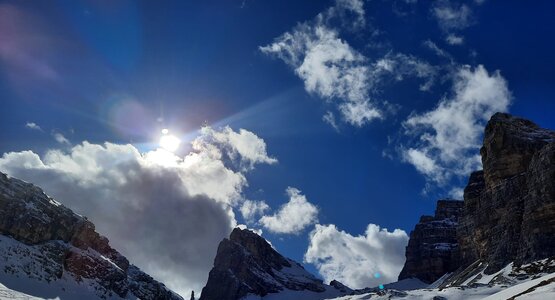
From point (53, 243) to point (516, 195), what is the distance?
296ft

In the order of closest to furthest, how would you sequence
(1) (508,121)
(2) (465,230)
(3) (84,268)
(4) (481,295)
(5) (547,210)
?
(4) (481,295) → (3) (84,268) → (5) (547,210) → (1) (508,121) → (2) (465,230)

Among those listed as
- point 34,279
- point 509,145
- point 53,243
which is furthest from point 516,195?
point 34,279

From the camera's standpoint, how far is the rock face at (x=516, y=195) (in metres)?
87.3

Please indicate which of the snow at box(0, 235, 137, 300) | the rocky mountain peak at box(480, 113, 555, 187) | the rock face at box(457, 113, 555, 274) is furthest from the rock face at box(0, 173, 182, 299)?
the rocky mountain peak at box(480, 113, 555, 187)

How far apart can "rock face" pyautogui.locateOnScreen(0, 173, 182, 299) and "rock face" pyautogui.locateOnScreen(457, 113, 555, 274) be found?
226ft

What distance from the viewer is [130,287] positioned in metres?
90.4

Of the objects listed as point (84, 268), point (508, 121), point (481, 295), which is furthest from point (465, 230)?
point (84, 268)

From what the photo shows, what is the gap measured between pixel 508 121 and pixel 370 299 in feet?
225

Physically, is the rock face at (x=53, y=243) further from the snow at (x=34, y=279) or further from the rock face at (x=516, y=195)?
the rock face at (x=516, y=195)

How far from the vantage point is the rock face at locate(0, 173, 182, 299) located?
72000 mm

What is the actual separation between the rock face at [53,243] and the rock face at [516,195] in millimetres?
68957

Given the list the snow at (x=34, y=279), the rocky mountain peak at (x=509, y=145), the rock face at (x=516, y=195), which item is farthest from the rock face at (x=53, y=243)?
the rocky mountain peak at (x=509, y=145)

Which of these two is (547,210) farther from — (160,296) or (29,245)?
(29,245)

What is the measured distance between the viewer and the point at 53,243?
80688 millimetres
